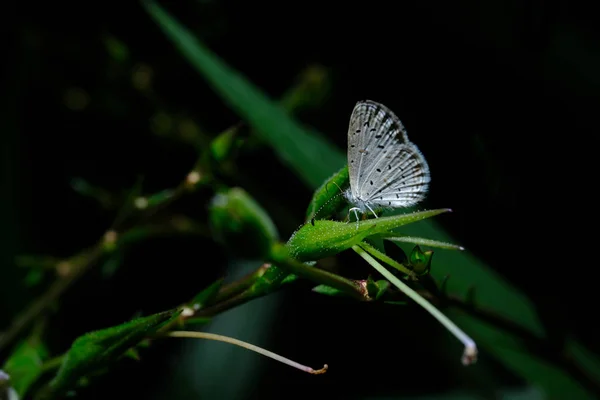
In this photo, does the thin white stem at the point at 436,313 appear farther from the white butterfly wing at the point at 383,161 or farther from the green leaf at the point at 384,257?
the white butterfly wing at the point at 383,161

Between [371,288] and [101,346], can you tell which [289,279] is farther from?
[101,346]

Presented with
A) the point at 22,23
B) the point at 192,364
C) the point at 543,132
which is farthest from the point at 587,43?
the point at 22,23

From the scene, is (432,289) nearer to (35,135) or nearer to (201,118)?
(201,118)

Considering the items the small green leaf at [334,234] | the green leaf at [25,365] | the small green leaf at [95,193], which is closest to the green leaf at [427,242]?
the small green leaf at [334,234]

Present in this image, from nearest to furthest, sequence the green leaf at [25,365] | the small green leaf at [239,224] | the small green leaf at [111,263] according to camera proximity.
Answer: the small green leaf at [239,224], the green leaf at [25,365], the small green leaf at [111,263]

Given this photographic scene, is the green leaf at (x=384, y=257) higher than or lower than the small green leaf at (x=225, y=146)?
lower
